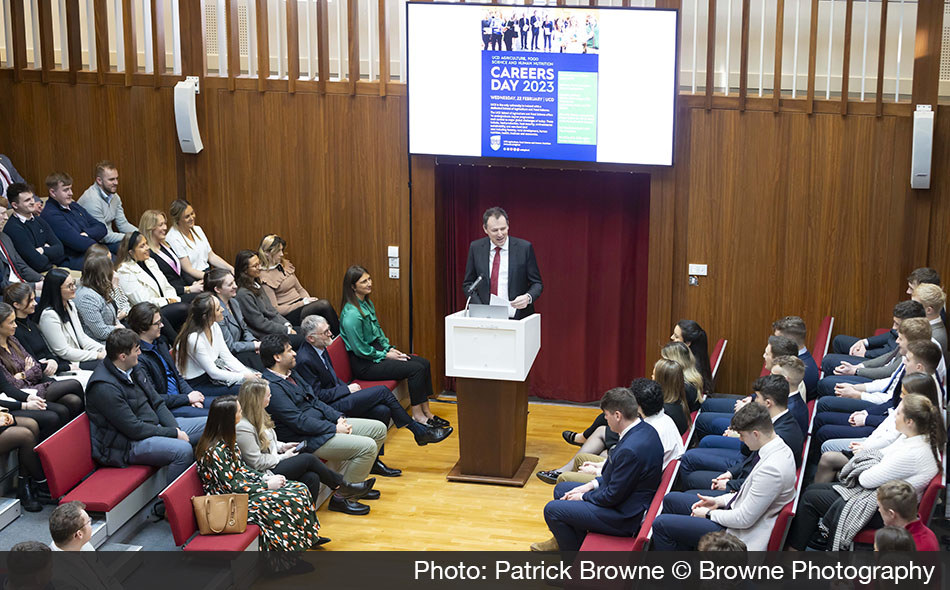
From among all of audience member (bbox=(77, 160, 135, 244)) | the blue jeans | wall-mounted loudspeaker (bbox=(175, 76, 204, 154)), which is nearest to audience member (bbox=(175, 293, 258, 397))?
the blue jeans

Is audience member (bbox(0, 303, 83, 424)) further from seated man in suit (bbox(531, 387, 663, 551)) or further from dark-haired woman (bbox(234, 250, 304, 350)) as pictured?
seated man in suit (bbox(531, 387, 663, 551))

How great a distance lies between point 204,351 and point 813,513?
143 inches

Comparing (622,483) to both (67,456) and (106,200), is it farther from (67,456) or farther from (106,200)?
(106,200)

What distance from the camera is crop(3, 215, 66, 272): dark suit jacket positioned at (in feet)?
22.9

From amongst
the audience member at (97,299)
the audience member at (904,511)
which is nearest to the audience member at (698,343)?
the audience member at (904,511)

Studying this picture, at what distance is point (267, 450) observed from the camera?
5590 millimetres

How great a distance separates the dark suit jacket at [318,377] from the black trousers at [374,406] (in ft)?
0.18

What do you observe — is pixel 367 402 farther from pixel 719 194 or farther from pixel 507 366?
pixel 719 194

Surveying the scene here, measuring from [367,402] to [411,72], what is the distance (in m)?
2.44

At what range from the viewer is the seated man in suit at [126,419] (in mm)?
5496

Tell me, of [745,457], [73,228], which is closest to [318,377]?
[73,228]

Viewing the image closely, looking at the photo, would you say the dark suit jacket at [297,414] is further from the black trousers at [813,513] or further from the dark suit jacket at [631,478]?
the black trousers at [813,513]

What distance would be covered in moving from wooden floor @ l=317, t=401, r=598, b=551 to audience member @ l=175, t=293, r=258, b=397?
3.38 ft

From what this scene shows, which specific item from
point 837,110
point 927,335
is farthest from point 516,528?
point 837,110
